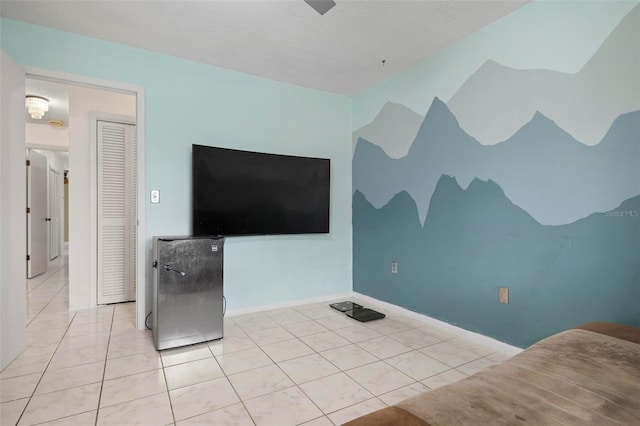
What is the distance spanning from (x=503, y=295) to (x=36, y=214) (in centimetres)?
669

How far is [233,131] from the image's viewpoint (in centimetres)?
329

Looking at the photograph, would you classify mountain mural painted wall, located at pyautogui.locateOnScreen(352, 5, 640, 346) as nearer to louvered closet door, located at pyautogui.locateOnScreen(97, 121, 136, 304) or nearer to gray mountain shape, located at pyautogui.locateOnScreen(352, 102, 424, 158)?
gray mountain shape, located at pyautogui.locateOnScreen(352, 102, 424, 158)

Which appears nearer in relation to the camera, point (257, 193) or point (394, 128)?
point (257, 193)

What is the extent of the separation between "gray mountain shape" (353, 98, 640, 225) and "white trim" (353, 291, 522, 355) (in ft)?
3.22

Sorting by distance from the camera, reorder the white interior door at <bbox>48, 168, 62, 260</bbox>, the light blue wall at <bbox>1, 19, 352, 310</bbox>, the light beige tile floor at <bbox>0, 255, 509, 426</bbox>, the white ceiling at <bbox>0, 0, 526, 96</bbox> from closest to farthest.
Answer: the light beige tile floor at <bbox>0, 255, 509, 426</bbox> → the white ceiling at <bbox>0, 0, 526, 96</bbox> → the light blue wall at <bbox>1, 19, 352, 310</bbox> → the white interior door at <bbox>48, 168, 62, 260</bbox>

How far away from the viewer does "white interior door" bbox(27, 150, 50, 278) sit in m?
4.86

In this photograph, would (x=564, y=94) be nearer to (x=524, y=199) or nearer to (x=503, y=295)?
(x=524, y=199)

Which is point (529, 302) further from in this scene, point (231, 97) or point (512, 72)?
point (231, 97)

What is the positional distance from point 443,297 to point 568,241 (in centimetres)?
113

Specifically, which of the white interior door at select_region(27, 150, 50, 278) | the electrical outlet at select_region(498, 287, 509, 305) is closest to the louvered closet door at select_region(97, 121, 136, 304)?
the white interior door at select_region(27, 150, 50, 278)

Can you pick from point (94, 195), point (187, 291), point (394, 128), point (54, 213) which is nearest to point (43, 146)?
point (54, 213)

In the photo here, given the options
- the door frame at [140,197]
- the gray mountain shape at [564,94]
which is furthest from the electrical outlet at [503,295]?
the door frame at [140,197]

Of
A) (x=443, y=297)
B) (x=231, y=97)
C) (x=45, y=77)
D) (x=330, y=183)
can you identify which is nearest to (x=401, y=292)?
(x=443, y=297)

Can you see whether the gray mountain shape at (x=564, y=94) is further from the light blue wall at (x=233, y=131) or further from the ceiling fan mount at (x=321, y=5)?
the light blue wall at (x=233, y=131)
